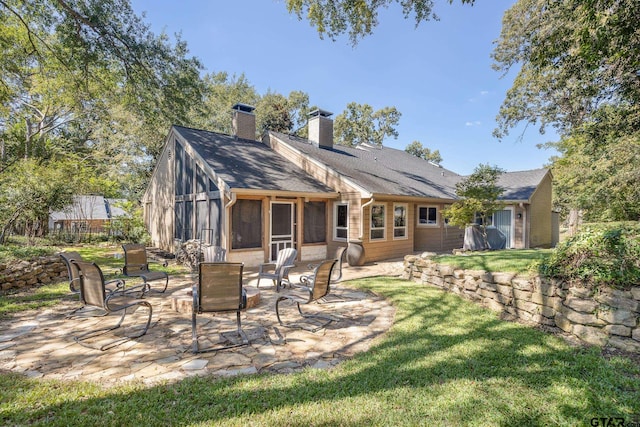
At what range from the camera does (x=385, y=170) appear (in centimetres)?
1566

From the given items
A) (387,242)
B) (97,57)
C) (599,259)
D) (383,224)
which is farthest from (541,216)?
(97,57)

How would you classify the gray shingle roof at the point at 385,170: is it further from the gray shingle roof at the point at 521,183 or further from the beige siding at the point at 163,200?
the beige siding at the point at 163,200

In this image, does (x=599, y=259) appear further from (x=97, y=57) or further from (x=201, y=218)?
(x=97, y=57)

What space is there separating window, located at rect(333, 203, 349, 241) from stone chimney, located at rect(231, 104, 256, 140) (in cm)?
603

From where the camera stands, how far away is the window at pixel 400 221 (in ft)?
40.1

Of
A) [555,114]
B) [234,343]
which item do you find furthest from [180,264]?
[555,114]

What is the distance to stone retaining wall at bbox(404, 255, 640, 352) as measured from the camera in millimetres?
3699

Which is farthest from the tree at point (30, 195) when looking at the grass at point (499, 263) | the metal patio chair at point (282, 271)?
the grass at point (499, 263)

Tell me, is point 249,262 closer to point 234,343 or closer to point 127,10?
point 234,343

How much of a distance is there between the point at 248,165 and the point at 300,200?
7.74 ft

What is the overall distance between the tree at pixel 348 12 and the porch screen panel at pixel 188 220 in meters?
7.65

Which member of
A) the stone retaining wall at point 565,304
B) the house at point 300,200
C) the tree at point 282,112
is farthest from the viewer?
the tree at point 282,112

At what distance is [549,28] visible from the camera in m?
6.46

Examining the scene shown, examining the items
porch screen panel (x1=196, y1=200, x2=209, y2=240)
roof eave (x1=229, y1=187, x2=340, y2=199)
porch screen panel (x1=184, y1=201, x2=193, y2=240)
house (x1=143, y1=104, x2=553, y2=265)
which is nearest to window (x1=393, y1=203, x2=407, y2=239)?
house (x1=143, y1=104, x2=553, y2=265)
